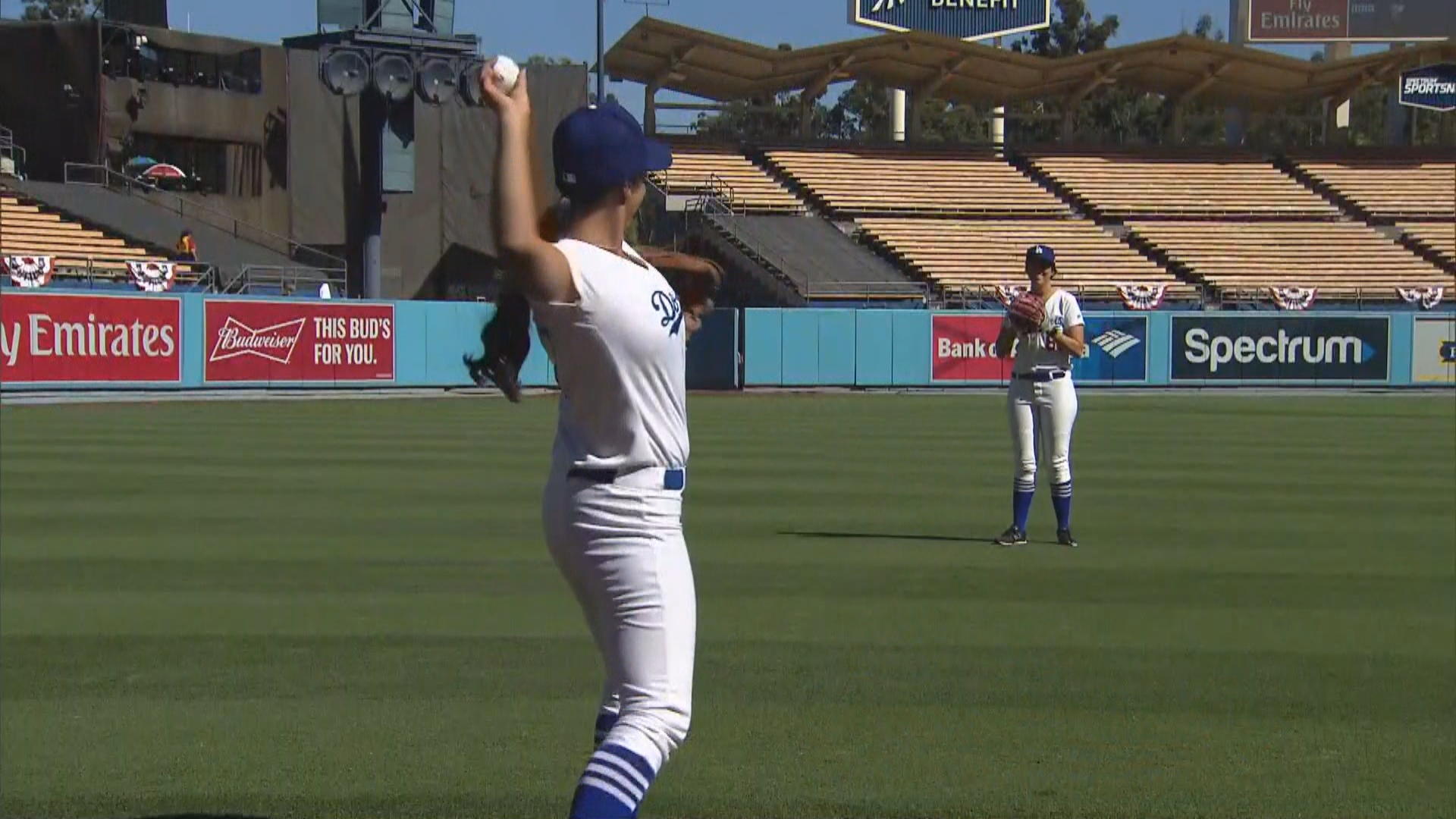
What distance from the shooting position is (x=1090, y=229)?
173 ft

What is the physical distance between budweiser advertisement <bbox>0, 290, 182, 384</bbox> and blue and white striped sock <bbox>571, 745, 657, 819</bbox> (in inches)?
1013

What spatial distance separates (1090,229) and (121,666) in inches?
1866

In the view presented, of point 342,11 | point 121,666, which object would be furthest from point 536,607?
point 342,11

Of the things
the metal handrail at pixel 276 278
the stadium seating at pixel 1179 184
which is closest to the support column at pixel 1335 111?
the stadium seating at pixel 1179 184

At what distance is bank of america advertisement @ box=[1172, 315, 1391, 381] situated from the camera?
1565 inches

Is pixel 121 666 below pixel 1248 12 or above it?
below

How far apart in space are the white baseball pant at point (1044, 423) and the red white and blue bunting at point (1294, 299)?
34447 mm

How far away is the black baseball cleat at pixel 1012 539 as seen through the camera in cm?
1209

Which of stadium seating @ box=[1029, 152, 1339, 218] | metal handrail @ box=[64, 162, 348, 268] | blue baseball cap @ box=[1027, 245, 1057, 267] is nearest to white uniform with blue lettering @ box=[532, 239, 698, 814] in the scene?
blue baseball cap @ box=[1027, 245, 1057, 267]

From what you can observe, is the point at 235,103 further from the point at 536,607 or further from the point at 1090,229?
Answer: the point at 536,607

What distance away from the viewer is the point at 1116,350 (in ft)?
130

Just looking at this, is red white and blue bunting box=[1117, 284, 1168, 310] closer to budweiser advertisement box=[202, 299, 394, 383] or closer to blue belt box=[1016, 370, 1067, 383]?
budweiser advertisement box=[202, 299, 394, 383]

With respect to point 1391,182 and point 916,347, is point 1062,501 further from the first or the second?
point 1391,182

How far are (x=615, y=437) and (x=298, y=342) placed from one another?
29.1 m
